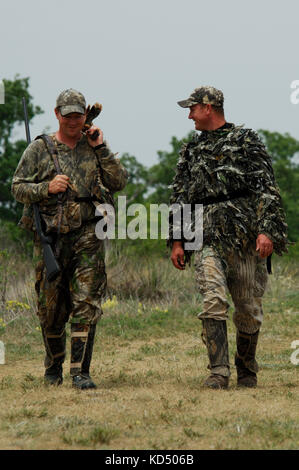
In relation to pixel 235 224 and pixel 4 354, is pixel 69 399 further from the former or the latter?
pixel 4 354

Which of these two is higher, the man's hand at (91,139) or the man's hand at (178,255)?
the man's hand at (91,139)

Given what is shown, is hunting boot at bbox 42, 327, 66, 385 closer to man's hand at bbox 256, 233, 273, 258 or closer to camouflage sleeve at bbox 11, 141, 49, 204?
camouflage sleeve at bbox 11, 141, 49, 204

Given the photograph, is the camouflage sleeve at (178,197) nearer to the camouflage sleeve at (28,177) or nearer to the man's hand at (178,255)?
the man's hand at (178,255)

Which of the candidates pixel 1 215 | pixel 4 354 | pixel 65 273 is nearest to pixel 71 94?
pixel 65 273

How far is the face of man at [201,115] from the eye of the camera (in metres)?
6.94

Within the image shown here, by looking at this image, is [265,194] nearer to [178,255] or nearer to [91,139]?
[178,255]

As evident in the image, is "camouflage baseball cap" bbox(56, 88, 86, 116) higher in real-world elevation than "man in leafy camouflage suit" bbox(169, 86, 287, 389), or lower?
higher

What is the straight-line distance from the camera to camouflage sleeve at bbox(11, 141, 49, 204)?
6707 millimetres

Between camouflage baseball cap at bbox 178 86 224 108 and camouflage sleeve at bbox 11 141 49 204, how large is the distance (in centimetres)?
125

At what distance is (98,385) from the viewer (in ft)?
22.9

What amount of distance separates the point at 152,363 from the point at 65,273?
2066mm

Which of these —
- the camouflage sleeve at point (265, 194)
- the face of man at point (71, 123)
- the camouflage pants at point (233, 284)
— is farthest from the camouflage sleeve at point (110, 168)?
the camouflage sleeve at point (265, 194)

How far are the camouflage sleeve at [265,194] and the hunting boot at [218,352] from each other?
771 mm

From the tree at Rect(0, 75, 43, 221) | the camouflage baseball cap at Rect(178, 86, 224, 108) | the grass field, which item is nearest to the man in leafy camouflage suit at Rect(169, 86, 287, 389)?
the camouflage baseball cap at Rect(178, 86, 224, 108)
